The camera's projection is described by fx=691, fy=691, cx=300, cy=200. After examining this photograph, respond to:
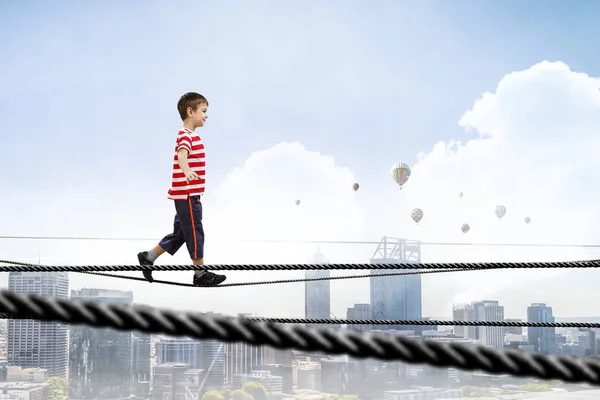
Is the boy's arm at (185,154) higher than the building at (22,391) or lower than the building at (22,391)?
higher

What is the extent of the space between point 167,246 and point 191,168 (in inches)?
8.8

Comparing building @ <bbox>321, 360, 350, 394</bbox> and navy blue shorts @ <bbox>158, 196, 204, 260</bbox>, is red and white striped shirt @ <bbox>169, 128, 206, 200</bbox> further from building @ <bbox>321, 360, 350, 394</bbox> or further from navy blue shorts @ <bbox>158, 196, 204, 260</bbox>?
building @ <bbox>321, 360, 350, 394</bbox>

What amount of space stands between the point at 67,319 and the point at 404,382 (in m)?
13.2

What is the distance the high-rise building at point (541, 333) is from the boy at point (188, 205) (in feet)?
38.5

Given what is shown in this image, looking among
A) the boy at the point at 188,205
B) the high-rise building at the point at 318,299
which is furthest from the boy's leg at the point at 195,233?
the high-rise building at the point at 318,299

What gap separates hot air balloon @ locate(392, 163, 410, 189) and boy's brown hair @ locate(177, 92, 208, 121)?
9.01 meters

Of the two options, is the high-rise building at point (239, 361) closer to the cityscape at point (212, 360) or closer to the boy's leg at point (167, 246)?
the cityscape at point (212, 360)

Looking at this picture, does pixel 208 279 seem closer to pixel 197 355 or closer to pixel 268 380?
pixel 197 355

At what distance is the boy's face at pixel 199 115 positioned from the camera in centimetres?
176

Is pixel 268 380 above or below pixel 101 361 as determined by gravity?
below

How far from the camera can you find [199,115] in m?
1.77

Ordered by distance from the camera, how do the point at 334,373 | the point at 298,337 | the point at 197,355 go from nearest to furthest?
the point at 298,337 → the point at 197,355 → the point at 334,373

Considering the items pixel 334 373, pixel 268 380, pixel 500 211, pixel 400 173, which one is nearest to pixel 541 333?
pixel 500 211

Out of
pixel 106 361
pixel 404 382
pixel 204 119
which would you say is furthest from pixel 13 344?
pixel 204 119
